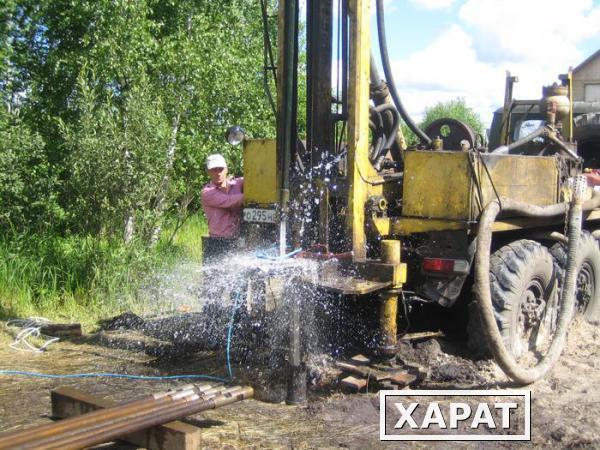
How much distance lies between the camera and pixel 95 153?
7.77m

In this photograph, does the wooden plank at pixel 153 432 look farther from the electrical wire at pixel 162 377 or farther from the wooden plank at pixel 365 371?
the wooden plank at pixel 365 371

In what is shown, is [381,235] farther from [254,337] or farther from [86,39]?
[86,39]

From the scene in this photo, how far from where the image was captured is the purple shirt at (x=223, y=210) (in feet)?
20.5

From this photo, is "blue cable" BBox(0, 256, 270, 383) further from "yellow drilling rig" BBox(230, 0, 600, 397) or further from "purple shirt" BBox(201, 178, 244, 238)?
"purple shirt" BBox(201, 178, 244, 238)

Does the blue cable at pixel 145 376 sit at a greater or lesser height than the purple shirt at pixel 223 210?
lesser

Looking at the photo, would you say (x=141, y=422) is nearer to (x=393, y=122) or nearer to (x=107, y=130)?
(x=393, y=122)

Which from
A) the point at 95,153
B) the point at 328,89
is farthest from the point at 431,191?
the point at 95,153

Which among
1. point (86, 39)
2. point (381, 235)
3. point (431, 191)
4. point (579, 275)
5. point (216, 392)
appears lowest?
point (216, 392)

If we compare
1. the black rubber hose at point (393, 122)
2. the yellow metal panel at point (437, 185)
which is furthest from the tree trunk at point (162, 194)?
the yellow metal panel at point (437, 185)

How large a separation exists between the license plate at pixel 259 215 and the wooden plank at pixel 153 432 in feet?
6.91

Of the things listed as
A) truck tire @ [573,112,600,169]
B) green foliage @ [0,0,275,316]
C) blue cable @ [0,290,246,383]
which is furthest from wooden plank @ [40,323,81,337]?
truck tire @ [573,112,600,169]

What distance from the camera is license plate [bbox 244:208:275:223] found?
5.72 meters

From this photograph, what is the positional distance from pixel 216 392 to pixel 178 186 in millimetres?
6507

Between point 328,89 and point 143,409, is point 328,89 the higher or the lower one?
the higher one
